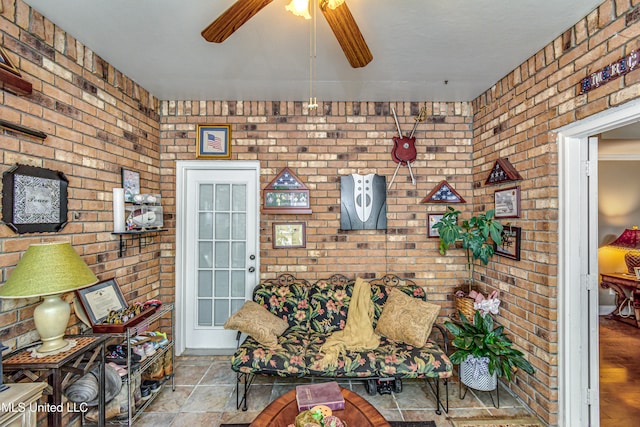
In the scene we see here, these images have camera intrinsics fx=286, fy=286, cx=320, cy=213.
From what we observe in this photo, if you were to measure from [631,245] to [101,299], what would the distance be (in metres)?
6.25

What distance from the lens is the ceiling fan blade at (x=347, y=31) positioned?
1147 mm

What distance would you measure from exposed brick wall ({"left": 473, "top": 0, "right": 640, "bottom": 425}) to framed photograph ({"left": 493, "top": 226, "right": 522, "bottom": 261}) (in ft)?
0.17

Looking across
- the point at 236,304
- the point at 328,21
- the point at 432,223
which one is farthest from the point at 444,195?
the point at 236,304

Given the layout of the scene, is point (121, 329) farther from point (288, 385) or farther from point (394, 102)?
point (394, 102)

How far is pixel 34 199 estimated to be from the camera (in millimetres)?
1710

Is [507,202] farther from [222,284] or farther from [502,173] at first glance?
[222,284]

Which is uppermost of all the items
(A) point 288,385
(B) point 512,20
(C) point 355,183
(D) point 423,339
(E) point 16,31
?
(B) point 512,20

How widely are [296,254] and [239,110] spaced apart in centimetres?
167

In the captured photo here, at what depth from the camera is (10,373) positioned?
1495 mm

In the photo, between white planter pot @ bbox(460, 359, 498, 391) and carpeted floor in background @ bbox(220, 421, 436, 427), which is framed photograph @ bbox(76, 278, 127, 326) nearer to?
carpeted floor in background @ bbox(220, 421, 436, 427)

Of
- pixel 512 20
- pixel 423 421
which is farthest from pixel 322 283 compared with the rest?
pixel 512 20

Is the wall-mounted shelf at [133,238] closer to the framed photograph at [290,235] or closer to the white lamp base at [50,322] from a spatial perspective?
the white lamp base at [50,322]

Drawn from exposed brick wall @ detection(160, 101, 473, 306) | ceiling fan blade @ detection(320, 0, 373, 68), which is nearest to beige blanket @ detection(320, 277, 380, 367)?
exposed brick wall @ detection(160, 101, 473, 306)

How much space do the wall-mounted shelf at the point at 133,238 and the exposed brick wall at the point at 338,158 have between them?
0.84ft
